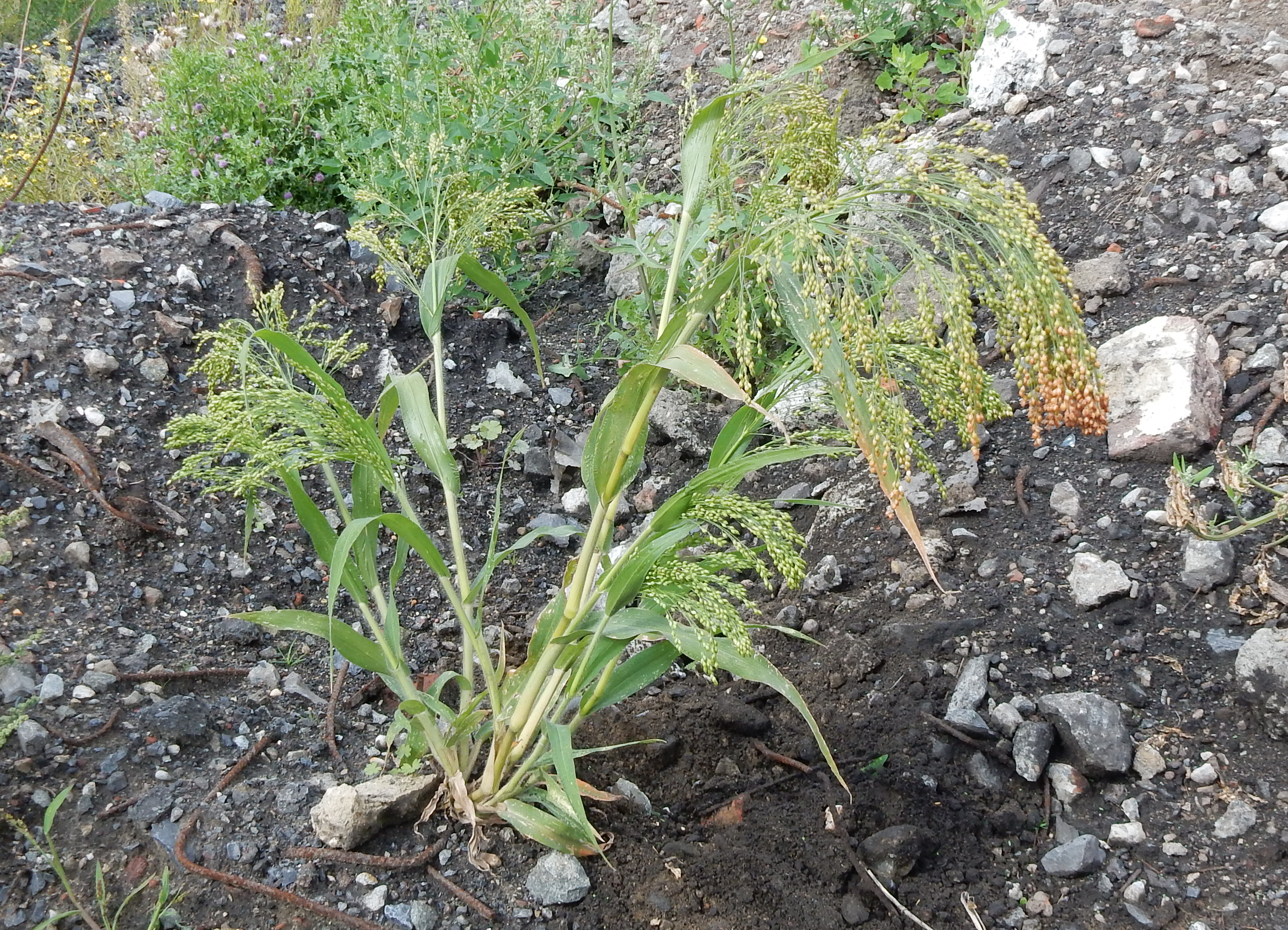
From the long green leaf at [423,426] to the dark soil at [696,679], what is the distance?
76 centimetres

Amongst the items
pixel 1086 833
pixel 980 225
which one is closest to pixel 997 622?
pixel 1086 833

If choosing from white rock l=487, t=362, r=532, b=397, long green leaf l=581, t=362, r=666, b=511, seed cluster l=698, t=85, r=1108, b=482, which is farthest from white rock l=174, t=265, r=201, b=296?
seed cluster l=698, t=85, r=1108, b=482

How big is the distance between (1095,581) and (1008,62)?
269cm

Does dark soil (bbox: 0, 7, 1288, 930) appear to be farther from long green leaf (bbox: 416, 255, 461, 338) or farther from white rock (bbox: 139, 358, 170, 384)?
long green leaf (bbox: 416, 255, 461, 338)

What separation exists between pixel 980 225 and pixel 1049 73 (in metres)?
3.26

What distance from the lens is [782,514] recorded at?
149 cm

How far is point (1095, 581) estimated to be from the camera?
241 centimetres

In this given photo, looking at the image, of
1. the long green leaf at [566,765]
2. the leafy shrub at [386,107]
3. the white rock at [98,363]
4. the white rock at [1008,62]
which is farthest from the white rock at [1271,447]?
the white rock at [98,363]

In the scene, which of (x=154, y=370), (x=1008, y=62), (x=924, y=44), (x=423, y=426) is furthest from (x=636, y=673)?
(x=924, y=44)

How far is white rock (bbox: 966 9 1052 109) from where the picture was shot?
4.11 m

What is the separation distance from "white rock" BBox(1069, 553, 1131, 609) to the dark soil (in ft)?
0.10

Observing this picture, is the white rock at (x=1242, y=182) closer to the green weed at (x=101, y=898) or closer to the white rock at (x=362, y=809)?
the white rock at (x=362, y=809)

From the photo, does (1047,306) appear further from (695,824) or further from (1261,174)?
(1261,174)

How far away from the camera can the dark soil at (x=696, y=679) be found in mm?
1881
